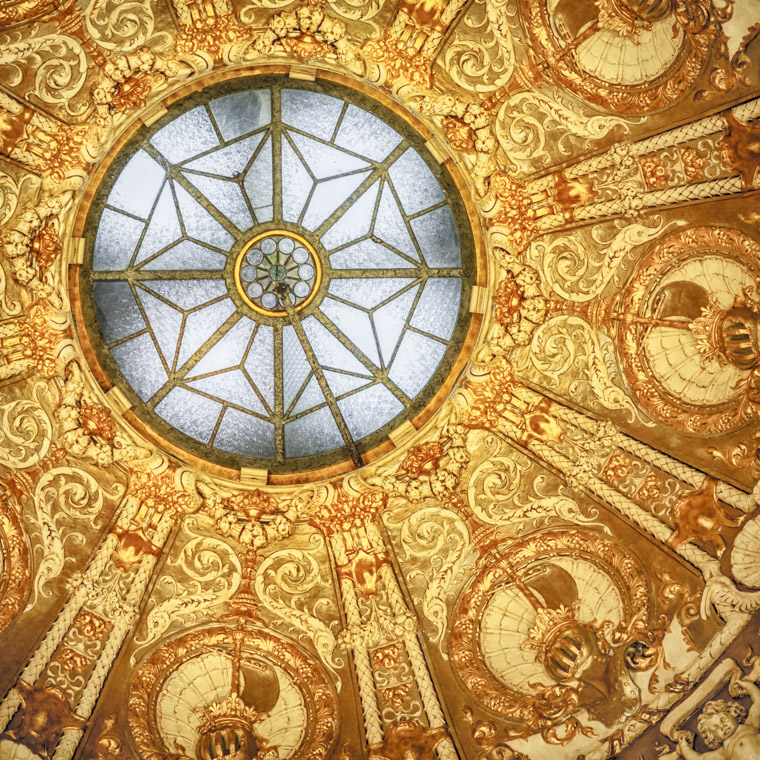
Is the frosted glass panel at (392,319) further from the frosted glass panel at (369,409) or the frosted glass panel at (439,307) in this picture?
the frosted glass panel at (369,409)

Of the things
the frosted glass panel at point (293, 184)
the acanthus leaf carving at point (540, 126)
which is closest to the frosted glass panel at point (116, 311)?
the frosted glass panel at point (293, 184)

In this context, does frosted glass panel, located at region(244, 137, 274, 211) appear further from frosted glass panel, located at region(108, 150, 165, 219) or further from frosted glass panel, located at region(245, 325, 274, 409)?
frosted glass panel, located at region(245, 325, 274, 409)

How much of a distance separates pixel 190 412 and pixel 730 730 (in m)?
8.01

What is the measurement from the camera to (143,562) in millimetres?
11164

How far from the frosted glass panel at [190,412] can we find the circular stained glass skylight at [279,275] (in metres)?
0.02

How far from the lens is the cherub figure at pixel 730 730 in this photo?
888cm

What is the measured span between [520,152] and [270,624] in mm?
7139

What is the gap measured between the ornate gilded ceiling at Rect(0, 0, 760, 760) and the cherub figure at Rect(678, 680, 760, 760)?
29 cm

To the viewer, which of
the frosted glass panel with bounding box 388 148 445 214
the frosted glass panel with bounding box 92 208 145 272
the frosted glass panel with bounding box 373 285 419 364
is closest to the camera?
the frosted glass panel with bounding box 92 208 145 272

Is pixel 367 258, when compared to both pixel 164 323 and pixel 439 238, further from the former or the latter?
pixel 164 323

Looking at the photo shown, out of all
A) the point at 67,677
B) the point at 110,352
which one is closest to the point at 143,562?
the point at 67,677

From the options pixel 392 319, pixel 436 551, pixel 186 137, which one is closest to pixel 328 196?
pixel 392 319

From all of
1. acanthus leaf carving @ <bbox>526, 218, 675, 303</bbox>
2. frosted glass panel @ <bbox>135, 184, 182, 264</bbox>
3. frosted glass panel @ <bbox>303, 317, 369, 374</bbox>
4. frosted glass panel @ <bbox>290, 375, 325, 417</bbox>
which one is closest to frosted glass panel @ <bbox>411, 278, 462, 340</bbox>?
frosted glass panel @ <bbox>303, 317, 369, 374</bbox>

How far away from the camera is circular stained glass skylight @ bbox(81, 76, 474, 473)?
11.4 metres
